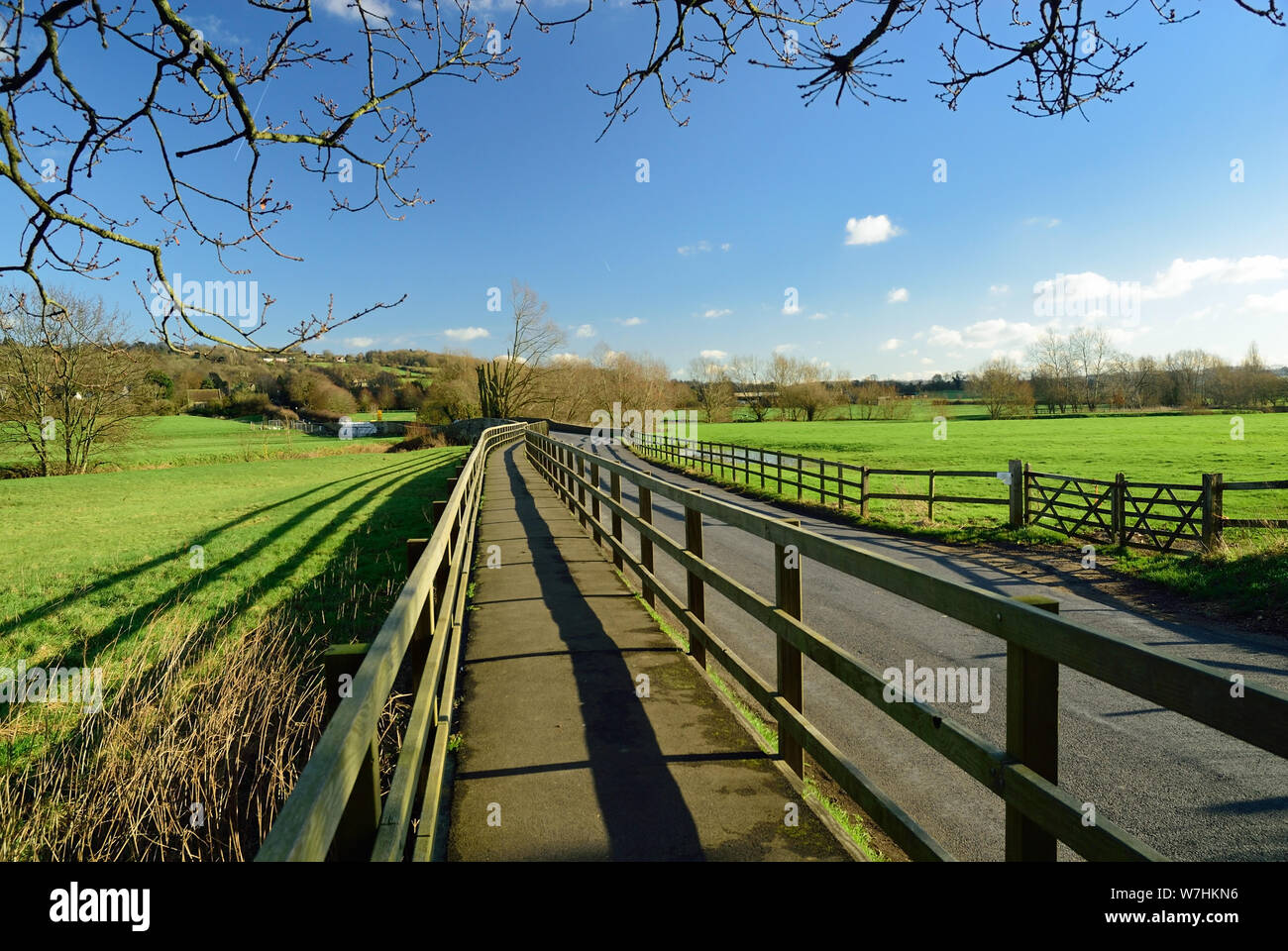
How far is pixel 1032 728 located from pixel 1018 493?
51.2 ft

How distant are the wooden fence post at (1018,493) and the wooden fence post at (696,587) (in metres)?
13.0

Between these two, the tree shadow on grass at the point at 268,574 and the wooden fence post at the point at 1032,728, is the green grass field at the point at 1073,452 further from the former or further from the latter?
the wooden fence post at the point at 1032,728

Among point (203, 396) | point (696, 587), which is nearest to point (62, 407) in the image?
point (696, 587)

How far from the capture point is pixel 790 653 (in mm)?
3496

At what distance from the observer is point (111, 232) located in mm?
4223

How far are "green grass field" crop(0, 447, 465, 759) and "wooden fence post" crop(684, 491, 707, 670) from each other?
20.1 ft

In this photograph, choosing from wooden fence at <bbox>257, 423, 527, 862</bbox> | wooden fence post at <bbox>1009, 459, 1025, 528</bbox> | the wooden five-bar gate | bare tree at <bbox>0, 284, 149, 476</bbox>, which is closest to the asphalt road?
the wooden five-bar gate

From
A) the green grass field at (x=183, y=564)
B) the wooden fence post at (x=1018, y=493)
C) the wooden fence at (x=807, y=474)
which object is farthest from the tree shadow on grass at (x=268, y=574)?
the wooden fence post at (x=1018, y=493)

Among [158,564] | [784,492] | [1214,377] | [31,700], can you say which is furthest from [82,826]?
[1214,377]

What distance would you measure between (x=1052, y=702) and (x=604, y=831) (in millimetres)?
1813

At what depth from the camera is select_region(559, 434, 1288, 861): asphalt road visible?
4355 millimetres

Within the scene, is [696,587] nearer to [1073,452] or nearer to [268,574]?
[268,574]

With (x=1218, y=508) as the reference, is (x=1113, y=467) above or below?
below
